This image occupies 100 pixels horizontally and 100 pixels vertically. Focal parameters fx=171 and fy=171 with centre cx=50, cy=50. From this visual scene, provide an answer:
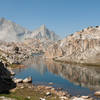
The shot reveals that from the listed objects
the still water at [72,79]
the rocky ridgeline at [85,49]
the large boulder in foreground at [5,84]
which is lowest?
the still water at [72,79]

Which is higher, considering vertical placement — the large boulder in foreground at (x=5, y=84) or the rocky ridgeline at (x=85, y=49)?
the rocky ridgeline at (x=85, y=49)

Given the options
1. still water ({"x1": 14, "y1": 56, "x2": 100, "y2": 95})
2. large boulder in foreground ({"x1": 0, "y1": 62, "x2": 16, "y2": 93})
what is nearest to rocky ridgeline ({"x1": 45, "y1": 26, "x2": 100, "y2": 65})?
still water ({"x1": 14, "y1": 56, "x2": 100, "y2": 95})

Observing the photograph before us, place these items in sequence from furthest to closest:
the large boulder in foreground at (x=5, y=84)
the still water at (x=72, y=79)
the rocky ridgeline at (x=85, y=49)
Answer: the rocky ridgeline at (x=85, y=49) → the still water at (x=72, y=79) → the large boulder in foreground at (x=5, y=84)

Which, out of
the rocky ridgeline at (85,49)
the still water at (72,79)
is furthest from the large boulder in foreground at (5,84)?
the rocky ridgeline at (85,49)

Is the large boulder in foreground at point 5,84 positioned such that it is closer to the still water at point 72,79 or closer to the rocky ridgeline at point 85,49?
the still water at point 72,79

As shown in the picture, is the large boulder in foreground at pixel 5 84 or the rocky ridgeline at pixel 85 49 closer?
the large boulder in foreground at pixel 5 84

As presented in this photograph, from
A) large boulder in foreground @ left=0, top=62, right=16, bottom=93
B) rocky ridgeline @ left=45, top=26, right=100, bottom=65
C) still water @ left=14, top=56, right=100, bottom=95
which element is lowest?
still water @ left=14, top=56, right=100, bottom=95

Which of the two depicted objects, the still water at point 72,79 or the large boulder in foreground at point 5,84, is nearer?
the large boulder in foreground at point 5,84

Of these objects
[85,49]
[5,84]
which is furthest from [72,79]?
[85,49]

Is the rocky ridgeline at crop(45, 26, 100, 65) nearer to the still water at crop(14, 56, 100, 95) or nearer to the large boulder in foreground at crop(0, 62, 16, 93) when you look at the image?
the still water at crop(14, 56, 100, 95)

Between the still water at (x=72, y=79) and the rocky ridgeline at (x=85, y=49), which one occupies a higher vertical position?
the rocky ridgeline at (x=85, y=49)

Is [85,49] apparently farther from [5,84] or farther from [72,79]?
[5,84]

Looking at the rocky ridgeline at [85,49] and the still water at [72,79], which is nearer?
Result: the still water at [72,79]

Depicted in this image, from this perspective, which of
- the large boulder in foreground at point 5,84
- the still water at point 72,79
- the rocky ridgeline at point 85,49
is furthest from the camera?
the rocky ridgeline at point 85,49
